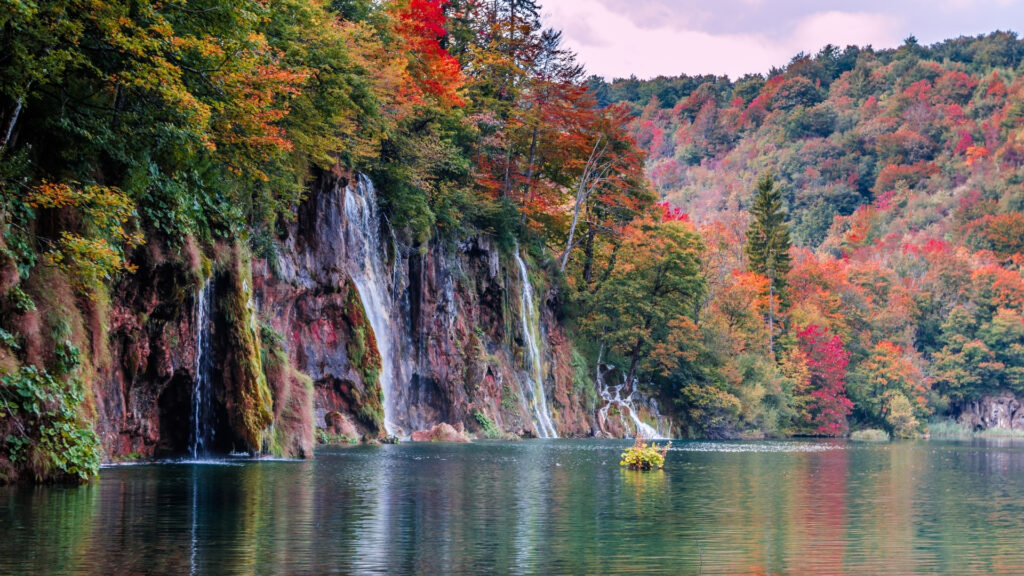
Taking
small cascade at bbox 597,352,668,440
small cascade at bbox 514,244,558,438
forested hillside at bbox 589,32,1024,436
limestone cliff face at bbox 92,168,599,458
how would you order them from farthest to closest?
forested hillside at bbox 589,32,1024,436
small cascade at bbox 597,352,668,440
small cascade at bbox 514,244,558,438
limestone cliff face at bbox 92,168,599,458

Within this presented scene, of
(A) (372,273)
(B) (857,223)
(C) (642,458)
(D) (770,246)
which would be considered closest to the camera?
(C) (642,458)

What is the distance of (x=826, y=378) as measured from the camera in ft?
252

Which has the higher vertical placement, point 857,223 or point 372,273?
point 857,223

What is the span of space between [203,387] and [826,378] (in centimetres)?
6077

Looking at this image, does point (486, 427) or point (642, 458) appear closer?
point (642, 458)

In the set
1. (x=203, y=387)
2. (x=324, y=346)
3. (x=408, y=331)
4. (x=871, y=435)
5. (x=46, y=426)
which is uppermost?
(x=408, y=331)

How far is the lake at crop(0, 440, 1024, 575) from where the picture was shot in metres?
10.5

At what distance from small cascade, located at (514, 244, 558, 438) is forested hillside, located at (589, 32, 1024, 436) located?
487 inches

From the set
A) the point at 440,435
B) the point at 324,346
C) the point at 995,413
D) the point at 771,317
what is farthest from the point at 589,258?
the point at 995,413

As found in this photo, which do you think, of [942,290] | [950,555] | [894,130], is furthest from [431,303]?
[894,130]

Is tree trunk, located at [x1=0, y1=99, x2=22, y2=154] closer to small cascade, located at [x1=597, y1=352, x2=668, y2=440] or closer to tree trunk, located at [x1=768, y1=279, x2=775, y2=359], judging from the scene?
small cascade, located at [x1=597, y1=352, x2=668, y2=440]

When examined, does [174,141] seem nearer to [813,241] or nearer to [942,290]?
[942,290]

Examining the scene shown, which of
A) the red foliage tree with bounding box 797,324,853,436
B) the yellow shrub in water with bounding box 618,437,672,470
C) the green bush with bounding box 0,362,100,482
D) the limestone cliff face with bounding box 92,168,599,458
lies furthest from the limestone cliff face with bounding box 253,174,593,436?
the red foliage tree with bounding box 797,324,853,436

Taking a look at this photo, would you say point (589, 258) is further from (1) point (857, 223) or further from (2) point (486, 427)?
(1) point (857, 223)
